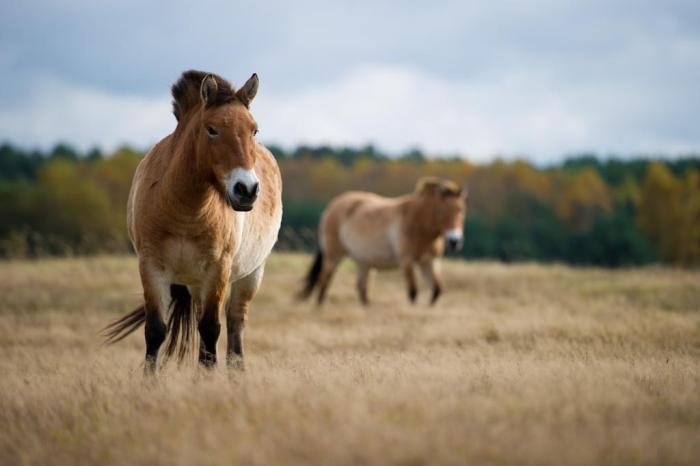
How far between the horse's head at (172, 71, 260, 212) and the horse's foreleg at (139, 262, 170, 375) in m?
0.82

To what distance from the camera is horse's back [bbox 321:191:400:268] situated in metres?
14.1

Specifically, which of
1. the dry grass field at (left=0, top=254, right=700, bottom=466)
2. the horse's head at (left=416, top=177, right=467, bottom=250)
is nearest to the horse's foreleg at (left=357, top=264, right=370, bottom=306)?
the horse's head at (left=416, top=177, right=467, bottom=250)

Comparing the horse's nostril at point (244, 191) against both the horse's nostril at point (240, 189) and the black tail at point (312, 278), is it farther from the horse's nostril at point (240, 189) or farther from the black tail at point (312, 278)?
the black tail at point (312, 278)

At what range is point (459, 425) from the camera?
328cm

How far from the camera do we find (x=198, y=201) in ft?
16.9

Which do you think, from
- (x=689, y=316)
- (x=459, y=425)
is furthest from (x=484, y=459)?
(x=689, y=316)

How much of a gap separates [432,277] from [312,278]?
7.58ft

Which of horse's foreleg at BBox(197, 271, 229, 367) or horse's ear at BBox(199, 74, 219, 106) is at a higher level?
horse's ear at BBox(199, 74, 219, 106)

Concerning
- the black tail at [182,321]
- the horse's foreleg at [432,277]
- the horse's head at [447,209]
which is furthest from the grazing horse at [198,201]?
the horse's head at [447,209]

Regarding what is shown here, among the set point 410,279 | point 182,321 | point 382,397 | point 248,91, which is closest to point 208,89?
point 248,91

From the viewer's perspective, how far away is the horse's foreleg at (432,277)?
1295 centimetres

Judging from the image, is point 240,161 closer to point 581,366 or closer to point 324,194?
point 581,366

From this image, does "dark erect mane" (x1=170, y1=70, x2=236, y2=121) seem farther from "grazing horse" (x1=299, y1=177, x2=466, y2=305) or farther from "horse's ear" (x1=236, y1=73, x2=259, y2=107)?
"grazing horse" (x1=299, y1=177, x2=466, y2=305)

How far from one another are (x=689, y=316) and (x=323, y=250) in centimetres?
740
